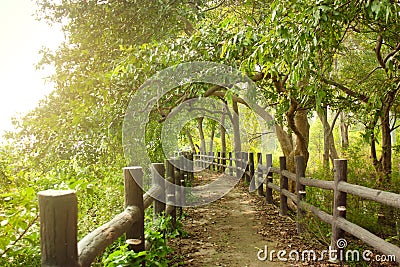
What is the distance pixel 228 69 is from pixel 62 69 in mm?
3452

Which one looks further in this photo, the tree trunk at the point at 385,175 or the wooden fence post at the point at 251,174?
the wooden fence post at the point at 251,174

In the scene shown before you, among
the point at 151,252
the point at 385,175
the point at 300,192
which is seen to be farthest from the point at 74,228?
the point at 385,175

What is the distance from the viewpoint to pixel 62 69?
6906 mm

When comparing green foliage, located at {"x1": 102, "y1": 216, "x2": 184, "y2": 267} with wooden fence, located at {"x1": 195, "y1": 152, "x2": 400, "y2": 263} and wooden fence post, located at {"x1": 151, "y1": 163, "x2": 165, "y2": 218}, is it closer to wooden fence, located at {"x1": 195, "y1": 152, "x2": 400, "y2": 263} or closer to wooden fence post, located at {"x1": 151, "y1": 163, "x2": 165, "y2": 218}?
wooden fence post, located at {"x1": 151, "y1": 163, "x2": 165, "y2": 218}

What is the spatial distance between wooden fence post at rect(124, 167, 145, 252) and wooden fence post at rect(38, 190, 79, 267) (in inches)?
62.8

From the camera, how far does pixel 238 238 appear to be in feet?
18.4

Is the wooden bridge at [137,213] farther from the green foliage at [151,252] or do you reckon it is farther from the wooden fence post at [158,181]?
the green foliage at [151,252]

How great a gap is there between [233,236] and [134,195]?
286 centimetres

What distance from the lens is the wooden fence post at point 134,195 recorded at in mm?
3311

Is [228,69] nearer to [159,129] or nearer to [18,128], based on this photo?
[159,129]

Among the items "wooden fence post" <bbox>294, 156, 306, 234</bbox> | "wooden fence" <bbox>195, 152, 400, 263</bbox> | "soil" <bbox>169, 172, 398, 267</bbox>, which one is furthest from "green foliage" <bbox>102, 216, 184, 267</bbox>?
"wooden fence" <bbox>195, 152, 400, 263</bbox>

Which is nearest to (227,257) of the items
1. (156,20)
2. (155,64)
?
(155,64)

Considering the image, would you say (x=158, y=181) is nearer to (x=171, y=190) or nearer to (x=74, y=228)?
(x=171, y=190)

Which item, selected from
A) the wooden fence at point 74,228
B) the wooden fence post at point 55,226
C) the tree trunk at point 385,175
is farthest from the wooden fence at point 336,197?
the wooden fence post at point 55,226
